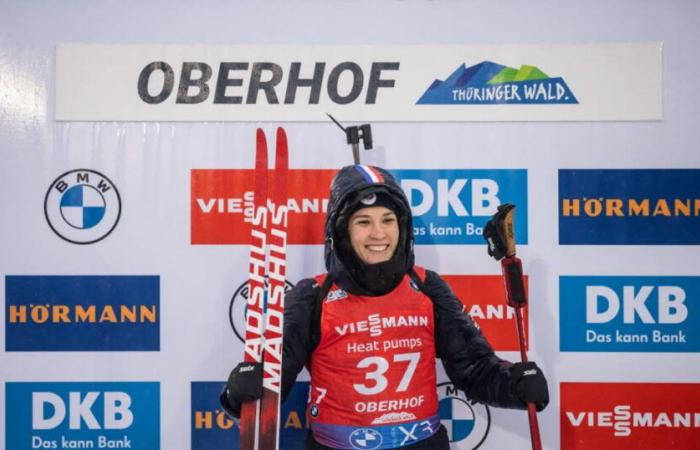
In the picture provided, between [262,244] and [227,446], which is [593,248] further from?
[227,446]

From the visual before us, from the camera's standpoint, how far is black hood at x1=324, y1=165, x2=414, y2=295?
61.3 inches

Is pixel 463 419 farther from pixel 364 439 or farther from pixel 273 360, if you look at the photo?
pixel 273 360

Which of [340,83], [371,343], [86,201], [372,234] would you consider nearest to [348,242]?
[372,234]

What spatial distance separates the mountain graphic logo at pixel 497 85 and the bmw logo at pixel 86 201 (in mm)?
1053

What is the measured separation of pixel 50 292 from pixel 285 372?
2.99 ft

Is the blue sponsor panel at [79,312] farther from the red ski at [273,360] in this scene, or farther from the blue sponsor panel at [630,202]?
the blue sponsor panel at [630,202]

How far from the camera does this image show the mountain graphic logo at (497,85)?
194cm

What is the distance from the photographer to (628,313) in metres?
1.96

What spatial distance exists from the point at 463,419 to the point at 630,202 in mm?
892

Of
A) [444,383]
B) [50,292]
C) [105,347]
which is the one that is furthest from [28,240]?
[444,383]

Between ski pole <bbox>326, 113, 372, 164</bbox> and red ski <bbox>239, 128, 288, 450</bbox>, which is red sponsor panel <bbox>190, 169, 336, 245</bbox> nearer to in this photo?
ski pole <bbox>326, 113, 372, 164</bbox>

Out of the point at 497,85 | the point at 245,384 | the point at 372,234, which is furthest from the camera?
the point at 497,85

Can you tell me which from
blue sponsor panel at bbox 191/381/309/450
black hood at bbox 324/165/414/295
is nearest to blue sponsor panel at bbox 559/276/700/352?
black hood at bbox 324/165/414/295

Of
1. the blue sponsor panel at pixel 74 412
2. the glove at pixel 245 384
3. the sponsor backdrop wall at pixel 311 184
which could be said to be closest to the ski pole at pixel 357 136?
the sponsor backdrop wall at pixel 311 184
